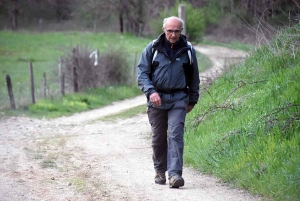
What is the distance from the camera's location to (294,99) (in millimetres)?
8203

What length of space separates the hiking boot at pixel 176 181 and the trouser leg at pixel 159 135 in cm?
41

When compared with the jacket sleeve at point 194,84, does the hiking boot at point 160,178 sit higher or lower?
lower

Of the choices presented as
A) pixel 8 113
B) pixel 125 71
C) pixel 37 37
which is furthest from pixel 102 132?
pixel 37 37

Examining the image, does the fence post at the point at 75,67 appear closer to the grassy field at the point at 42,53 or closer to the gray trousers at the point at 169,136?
the grassy field at the point at 42,53

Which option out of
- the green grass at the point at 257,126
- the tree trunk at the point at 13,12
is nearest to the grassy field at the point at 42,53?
the tree trunk at the point at 13,12

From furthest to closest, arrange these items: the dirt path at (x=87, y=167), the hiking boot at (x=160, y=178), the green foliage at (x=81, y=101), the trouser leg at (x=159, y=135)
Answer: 1. the green foliage at (x=81, y=101)
2. the hiking boot at (x=160, y=178)
3. the trouser leg at (x=159, y=135)
4. the dirt path at (x=87, y=167)

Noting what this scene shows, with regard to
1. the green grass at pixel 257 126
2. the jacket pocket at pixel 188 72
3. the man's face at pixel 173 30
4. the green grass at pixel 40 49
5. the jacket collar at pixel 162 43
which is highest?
the man's face at pixel 173 30

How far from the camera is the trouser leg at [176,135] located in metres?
7.17

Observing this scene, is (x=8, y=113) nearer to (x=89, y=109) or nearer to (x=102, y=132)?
(x=89, y=109)

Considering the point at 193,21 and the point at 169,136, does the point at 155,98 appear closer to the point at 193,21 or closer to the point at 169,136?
the point at 169,136

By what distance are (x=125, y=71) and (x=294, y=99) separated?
17.6 meters

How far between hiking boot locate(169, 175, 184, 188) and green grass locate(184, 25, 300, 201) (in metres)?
0.70

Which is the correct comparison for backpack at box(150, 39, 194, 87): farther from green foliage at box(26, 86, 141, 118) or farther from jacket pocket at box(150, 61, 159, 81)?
green foliage at box(26, 86, 141, 118)

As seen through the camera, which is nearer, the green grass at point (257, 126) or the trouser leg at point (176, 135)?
the green grass at point (257, 126)
